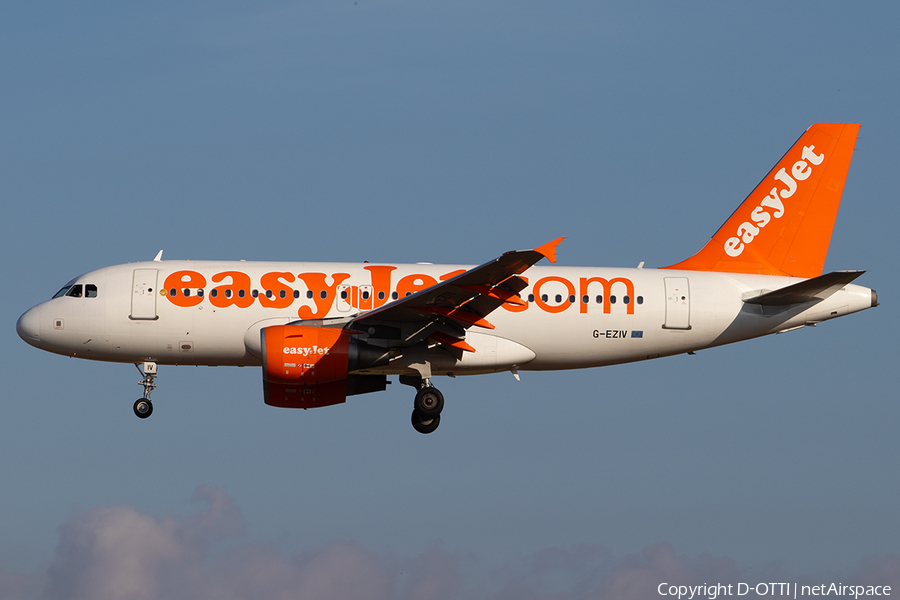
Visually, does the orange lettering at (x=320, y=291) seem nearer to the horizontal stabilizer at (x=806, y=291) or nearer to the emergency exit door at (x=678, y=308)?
the emergency exit door at (x=678, y=308)

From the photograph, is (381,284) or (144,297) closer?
(144,297)

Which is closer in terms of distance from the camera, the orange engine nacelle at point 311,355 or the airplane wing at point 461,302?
the airplane wing at point 461,302

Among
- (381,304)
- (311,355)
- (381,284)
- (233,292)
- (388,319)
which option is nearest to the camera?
(311,355)

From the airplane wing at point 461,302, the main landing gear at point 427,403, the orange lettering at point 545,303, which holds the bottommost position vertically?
the main landing gear at point 427,403

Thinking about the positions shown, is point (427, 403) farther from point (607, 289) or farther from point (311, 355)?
point (607, 289)

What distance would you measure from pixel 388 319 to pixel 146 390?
760 cm

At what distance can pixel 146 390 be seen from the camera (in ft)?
106

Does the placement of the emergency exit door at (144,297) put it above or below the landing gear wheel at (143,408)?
above

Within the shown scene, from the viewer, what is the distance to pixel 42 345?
106 feet

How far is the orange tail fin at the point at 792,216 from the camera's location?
3438 centimetres

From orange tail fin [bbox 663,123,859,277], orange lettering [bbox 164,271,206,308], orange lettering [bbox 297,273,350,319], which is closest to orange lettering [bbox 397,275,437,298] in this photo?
orange lettering [bbox 297,273,350,319]

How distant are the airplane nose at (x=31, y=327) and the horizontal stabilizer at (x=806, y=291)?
20.4 metres

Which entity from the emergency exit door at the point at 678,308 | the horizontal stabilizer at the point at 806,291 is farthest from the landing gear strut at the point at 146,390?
the horizontal stabilizer at the point at 806,291

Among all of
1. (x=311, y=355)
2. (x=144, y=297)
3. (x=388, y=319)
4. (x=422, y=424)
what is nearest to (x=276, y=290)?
(x=311, y=355)
